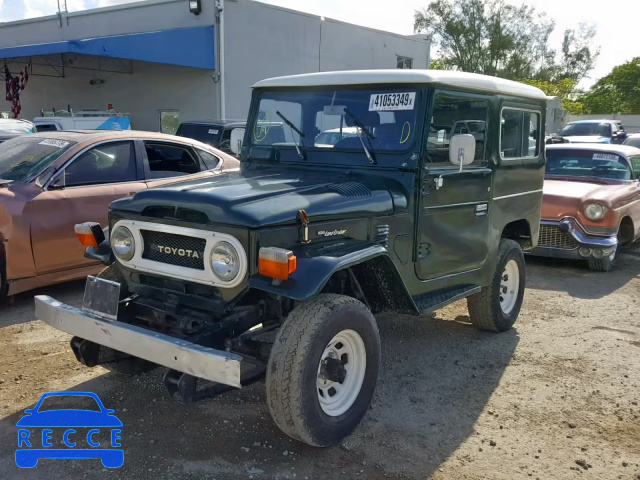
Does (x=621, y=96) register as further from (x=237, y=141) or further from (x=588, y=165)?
(x=237, y=141)

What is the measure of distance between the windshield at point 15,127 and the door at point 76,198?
12.0ft

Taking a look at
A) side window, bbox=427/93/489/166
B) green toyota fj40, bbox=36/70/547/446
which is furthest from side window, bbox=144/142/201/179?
side window, bbox=427/93/489/166

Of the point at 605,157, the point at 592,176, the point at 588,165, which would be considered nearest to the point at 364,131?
the point at 592,176

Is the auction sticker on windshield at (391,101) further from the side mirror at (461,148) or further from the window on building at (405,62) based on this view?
the window on building at (405,62)

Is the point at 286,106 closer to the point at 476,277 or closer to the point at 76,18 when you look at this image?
the point at 476,277

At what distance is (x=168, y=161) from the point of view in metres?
6.87

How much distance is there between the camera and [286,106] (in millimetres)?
4543

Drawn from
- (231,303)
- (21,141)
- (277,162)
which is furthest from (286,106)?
(21,141)

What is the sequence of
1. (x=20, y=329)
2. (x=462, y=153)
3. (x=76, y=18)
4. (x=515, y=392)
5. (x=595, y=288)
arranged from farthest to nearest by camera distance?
(x=76, y=18)
(x=595, y=288)
(x=20, y=329)
(x=515, y=392)
(x=462, y=153)

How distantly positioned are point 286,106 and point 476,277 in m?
1.99

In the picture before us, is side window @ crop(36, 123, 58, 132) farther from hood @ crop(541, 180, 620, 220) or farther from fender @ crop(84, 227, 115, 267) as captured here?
hood @ crop(541, 180, 620, 220)

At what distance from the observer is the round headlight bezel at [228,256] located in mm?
3139

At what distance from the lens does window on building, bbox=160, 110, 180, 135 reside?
17.5 metres

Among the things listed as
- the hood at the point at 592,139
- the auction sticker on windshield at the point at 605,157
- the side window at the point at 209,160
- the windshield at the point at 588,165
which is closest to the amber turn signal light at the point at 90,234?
the side window at the point at 209,160
